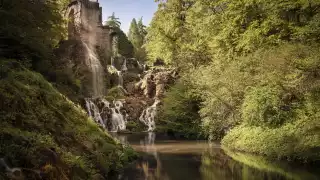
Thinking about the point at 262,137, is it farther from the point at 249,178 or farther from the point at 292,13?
the point at 292,13

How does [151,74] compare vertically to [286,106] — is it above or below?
above

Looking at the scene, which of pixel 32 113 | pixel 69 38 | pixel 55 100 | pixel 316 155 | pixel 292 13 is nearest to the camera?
pixel 32 113

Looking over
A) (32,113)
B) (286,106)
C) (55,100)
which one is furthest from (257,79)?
(32,113)

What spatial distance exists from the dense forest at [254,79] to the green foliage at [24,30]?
1229 centimetres

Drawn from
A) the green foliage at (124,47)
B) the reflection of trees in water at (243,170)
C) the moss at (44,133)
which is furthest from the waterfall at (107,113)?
the green foliage at (124,47)

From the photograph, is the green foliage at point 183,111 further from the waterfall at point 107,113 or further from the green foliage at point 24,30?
the green foliage at point 24,30

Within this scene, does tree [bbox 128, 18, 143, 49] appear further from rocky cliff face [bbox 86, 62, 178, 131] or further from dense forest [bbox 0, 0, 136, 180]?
dense forest [bbox 0, 0, 136, 180]

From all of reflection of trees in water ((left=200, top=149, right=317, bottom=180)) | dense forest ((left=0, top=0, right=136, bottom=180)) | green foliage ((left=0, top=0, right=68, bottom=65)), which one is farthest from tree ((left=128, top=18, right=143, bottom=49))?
reflection of trees in water ((left=200, top=149, right=317, bottom=180))

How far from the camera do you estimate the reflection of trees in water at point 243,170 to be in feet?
43.0

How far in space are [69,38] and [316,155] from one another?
30302 mm

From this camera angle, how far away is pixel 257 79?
2038 cm

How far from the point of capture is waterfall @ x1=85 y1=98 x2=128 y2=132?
32.8 metres

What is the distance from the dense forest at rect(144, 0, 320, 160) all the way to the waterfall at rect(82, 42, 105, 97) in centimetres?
991

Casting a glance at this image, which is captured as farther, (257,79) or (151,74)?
(151,74)
